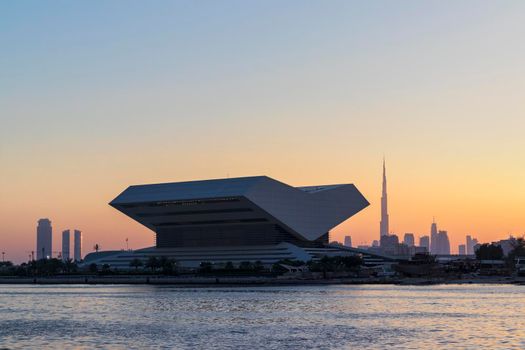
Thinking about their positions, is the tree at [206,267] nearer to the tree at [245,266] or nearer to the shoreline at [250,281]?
the tree at [245,266]

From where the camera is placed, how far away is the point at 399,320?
233 ft

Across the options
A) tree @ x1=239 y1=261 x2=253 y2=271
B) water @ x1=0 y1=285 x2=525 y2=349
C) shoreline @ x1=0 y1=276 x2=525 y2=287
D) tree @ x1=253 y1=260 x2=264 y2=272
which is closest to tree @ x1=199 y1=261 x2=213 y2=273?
tree @ x1=239 y1=261 x2=253 y2=271

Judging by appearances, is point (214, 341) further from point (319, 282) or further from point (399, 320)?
point (319, 282)

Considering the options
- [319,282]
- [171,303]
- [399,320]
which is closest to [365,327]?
[399,320]

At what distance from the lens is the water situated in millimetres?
55625

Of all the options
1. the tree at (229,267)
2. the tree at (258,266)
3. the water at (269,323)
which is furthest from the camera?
the tree at (229,267)

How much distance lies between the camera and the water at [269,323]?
2190 inches

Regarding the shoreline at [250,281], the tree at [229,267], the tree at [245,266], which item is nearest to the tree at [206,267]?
the tree at [229,267]

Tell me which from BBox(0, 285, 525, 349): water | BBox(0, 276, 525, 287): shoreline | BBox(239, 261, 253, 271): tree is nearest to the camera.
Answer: BBox(0, 285, 525, 349): water

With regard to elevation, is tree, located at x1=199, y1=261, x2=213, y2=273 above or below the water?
above

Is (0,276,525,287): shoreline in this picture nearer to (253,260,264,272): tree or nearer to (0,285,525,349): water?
(253,260,264,272): tree

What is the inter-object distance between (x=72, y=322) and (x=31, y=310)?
711 inches

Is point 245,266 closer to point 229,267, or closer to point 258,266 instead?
point 258,266

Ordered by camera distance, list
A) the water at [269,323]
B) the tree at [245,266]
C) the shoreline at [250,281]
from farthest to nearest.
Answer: the tree at [245,266] < the shoreline at [250,281] < the water at [269,323]
